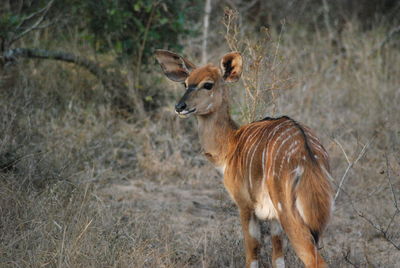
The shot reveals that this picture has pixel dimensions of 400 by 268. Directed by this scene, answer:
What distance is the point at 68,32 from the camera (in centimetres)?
804

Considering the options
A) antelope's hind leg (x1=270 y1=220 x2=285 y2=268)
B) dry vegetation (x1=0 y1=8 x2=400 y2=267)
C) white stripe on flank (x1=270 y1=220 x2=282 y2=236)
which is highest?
white stripe on flank (x1=270 y1=220 x2=282 y2=236)

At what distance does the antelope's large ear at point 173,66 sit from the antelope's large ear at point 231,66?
0.99 feet

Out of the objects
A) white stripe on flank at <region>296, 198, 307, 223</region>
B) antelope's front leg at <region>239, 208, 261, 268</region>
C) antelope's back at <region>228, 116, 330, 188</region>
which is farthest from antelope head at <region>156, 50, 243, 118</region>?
white stripe on flank at <region>296, 198, 307, 223</region>

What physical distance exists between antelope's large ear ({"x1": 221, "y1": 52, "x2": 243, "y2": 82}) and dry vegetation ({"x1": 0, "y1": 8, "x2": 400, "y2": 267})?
0.35 meters

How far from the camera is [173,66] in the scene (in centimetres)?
497

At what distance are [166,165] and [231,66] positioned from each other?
2.03m

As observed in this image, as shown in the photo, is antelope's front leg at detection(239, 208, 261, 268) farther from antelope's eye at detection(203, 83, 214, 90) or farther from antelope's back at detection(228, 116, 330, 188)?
antelope's eye at detection(203, 83, 214, 90)

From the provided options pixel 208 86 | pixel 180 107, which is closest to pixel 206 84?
pixel 208 86

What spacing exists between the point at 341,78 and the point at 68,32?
348cm

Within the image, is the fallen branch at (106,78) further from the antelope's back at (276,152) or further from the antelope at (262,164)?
the antelope's back at (276,152)

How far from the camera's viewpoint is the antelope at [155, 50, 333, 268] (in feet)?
11.3

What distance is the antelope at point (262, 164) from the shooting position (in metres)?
3.43

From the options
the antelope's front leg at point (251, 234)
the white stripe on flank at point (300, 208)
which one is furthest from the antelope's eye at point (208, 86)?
the white stripe on flank at point (300, 208)

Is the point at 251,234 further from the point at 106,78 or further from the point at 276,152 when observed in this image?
the point at 106,78
